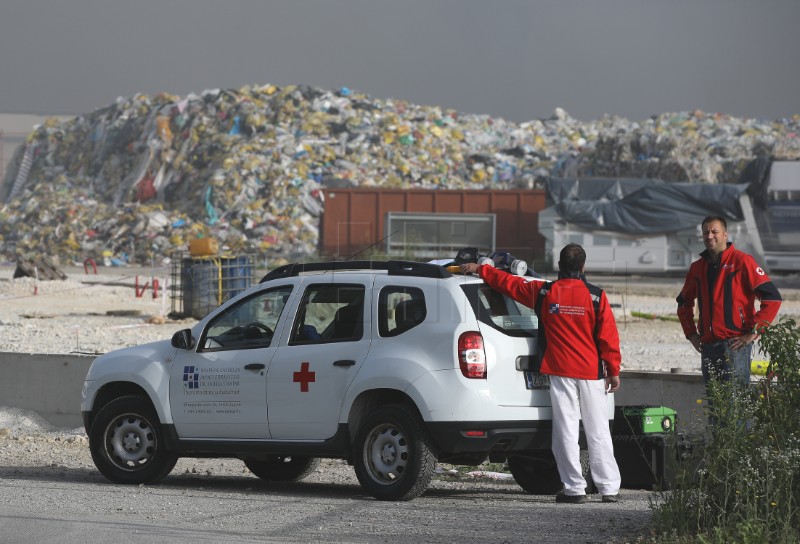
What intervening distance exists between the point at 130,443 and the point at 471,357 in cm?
308

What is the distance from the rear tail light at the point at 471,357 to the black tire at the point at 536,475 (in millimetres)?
1389

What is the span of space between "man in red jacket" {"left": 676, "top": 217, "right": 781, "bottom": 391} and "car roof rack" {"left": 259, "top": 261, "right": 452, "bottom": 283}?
1789 mm

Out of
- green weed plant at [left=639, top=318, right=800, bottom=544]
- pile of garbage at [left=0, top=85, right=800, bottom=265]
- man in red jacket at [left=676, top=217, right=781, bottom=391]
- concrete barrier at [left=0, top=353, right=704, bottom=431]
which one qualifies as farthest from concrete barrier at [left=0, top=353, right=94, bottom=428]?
pile of garbage at [left=0, top=85, right=800, bottom=265]

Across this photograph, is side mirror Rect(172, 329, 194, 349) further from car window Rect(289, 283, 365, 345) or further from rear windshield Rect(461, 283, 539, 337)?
rear windshield Rect(461, 283, 539, 337)

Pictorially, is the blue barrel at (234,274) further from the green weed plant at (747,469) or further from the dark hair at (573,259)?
the green weed plant at (747,469)

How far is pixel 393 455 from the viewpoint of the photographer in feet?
27.7

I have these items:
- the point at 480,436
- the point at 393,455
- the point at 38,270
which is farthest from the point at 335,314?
the point at 38,270

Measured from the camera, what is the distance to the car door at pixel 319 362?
342 inches

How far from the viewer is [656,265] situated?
42.2 m

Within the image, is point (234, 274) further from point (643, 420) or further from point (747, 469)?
point (747, 469)

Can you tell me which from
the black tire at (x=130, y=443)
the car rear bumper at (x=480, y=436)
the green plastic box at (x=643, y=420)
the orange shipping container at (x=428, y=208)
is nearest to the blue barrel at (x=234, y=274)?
the black tire at (x=130, y=443)

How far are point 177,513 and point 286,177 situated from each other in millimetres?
46715

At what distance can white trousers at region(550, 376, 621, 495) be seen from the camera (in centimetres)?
820

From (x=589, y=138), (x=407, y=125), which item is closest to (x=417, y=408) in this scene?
(x=407, y=125)
